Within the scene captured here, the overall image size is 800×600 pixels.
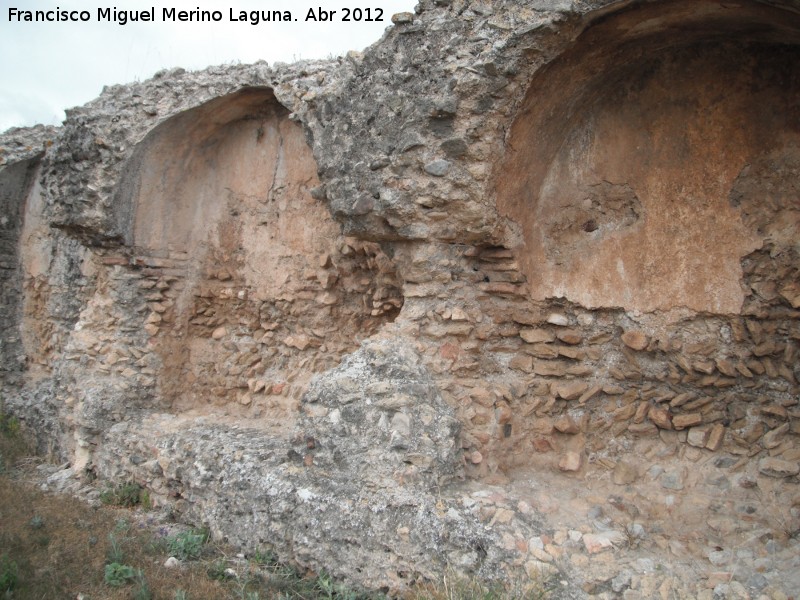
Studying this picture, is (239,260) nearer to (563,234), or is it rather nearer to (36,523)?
(36,523)

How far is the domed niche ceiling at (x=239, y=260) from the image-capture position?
4875 millimetres

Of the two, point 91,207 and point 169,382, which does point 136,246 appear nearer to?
point 91,207

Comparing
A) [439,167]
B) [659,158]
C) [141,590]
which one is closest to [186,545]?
[141,590]

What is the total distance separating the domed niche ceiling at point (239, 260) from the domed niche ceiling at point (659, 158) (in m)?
1.43

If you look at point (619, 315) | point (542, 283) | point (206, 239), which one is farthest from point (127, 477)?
point (619, 315)

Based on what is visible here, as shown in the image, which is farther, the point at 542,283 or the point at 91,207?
the point at 91,207

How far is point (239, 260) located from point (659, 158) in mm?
3226

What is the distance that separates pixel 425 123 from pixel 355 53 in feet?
2.37

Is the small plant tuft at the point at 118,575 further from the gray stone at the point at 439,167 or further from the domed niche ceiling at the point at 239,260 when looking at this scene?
the gray stone at the point at 439,167

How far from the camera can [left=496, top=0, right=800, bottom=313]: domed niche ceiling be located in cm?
327

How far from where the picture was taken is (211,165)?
5637 millimetres

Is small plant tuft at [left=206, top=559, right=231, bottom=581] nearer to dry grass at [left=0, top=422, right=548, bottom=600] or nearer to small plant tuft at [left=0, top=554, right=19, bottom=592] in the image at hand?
dry grass at [left=0, top=422, right=548, bottom=600]

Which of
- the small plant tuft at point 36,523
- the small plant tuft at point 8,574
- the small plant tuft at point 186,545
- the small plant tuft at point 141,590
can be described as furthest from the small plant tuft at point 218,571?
the small plant tuft at point 36,523

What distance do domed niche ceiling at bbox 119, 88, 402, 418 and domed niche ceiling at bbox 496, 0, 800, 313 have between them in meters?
1.43
